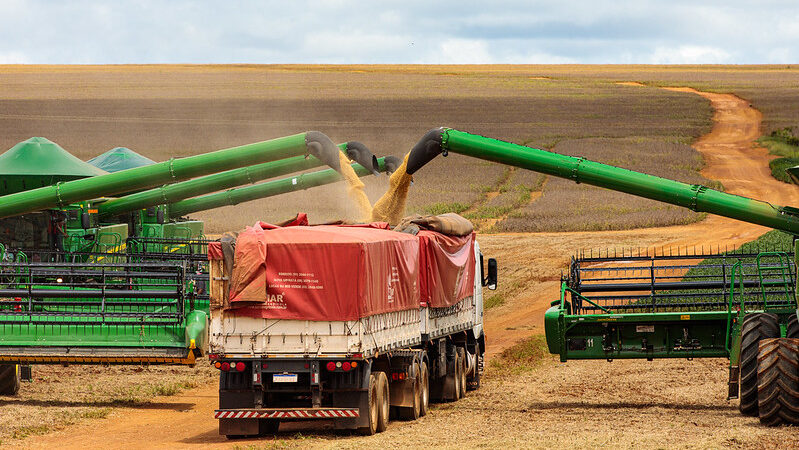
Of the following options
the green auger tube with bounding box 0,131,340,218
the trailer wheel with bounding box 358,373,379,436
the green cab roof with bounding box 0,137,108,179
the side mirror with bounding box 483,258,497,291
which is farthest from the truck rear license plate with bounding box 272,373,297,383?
the green cab roof with bounding box 0,137,108,179

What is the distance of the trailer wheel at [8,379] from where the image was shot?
19516 mm

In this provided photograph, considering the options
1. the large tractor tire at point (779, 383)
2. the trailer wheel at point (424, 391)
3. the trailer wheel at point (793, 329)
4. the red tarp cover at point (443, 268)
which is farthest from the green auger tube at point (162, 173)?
the large tractor tire at point (779, 383)

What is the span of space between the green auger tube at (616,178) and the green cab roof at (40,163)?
10.6 metres

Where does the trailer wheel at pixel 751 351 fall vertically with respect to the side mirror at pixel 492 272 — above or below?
below

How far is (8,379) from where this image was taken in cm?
1966

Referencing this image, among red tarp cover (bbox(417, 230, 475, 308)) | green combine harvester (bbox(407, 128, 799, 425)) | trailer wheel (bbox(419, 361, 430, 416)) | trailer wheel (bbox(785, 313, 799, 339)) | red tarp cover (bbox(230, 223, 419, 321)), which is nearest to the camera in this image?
green combine harvester (bbox(407, 128, 799, 425))

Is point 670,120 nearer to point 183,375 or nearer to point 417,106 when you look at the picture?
point 417,106

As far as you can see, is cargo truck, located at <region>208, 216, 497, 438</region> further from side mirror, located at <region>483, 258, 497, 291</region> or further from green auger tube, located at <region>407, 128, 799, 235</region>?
side mirror, located at <region>483, 258, 497, 291</region>

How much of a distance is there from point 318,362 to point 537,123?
7439 cm

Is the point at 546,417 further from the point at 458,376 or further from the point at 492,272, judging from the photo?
the point at 492,272

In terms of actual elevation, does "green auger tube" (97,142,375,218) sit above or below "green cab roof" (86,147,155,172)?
below

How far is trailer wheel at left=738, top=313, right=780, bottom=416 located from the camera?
50.9 feet

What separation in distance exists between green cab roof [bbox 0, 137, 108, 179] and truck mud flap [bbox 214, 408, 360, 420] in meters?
14.7

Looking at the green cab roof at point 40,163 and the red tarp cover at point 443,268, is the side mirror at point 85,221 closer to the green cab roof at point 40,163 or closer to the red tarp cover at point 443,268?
the green cab roof at point 40,163
